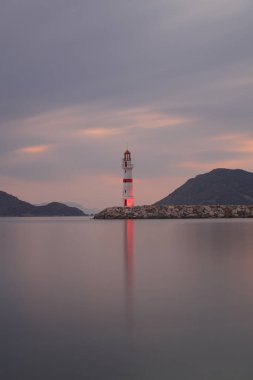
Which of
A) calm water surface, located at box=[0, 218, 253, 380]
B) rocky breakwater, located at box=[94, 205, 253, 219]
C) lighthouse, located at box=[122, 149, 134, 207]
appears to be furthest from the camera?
rocky breakwater, located at box=[94, 205, 253, 219]

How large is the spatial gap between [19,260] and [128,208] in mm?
88917

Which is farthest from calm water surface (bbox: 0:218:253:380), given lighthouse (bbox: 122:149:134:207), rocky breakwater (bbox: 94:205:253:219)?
rocky breakwater (bbox: 94:205:253:219)

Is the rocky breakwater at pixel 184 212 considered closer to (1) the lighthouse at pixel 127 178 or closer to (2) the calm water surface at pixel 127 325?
(1) the lighthouse at pixel 127 178

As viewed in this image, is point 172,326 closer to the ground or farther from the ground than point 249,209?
closer to the ground

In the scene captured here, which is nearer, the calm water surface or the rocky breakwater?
the calm water surface

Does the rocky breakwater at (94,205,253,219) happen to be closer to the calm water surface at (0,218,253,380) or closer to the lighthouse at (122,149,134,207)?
the lighthouse at (122,149,134,207)

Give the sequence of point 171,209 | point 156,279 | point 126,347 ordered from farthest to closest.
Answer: point 171,209
point 156,279
point 126,347

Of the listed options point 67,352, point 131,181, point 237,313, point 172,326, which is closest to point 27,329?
point 67,352

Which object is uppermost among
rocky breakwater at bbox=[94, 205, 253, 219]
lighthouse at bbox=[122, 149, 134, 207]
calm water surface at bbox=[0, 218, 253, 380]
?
lighthouse at bbox=[122, 149, 134, 207]

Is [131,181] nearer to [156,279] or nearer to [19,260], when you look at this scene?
[19,260]

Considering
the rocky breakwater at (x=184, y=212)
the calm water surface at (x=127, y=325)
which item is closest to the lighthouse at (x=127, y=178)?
the rocky breakwater at (x=184, y=212)

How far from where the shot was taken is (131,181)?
9975cm

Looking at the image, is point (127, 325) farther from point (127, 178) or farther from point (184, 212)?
point (184, 212)

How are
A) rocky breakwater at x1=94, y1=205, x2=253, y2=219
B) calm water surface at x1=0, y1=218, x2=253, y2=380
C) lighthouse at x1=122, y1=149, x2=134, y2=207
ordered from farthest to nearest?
rocky breakwater at x1=94, y1=205, x2=253, y2=219 → lighthouse at x1=122, y1=149, x2=134, y2=207 → calm water surface at x1=0, y1=218, x2=253, y2=380
